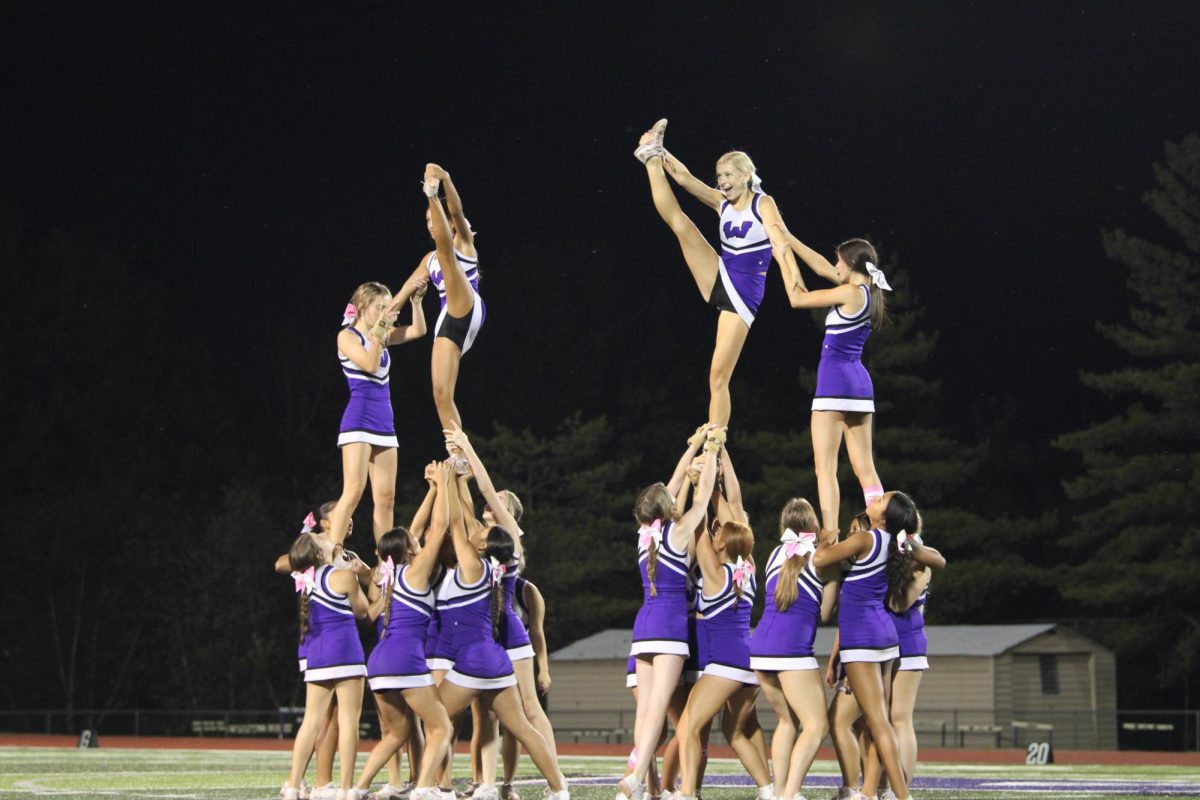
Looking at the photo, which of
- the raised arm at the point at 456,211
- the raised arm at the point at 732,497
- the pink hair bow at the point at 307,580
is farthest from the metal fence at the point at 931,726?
the pink hair bow at the point at 307,580

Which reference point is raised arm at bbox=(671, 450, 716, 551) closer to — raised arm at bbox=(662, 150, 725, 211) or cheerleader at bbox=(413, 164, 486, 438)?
raised arm at bbox=(662, 150, 725, 211)

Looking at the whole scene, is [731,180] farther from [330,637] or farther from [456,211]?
[330,637]

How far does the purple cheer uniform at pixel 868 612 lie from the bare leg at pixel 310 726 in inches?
137

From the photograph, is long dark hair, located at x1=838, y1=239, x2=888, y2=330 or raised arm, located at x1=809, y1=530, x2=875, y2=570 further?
long dark hair, located at x1=838, y1=239, x2=888, y2=330

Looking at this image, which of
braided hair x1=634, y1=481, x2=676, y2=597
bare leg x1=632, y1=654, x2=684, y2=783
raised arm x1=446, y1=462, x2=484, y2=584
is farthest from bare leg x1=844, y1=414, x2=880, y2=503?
raised arm x1=446, y1=462, x2=484, y2=584

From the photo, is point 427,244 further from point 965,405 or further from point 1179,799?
point 1179,799

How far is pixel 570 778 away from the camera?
1866cm

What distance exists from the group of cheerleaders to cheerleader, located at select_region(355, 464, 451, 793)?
13 mm

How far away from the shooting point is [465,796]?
11789mm

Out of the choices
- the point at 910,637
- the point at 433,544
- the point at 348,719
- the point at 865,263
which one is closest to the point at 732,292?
the point at 865,263

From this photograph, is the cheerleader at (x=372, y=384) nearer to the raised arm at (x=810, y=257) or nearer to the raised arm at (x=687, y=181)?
the raised arm at (x=687, y=181)

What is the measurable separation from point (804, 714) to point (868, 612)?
2.47 ft

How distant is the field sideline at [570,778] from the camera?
47.9 ft

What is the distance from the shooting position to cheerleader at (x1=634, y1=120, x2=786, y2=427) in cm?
1166
